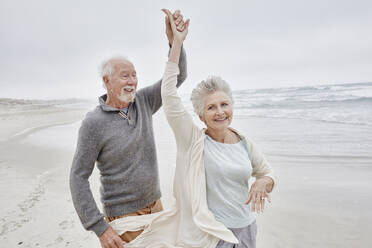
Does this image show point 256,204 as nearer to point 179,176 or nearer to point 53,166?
point 179,176

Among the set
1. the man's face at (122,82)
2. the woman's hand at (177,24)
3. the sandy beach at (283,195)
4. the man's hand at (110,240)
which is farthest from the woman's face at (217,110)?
the sandy beach at (283,195)

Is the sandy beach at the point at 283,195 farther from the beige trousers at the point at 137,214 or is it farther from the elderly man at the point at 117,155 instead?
the elderly man at the point at 117,155

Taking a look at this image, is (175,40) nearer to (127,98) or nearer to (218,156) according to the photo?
(127,98)

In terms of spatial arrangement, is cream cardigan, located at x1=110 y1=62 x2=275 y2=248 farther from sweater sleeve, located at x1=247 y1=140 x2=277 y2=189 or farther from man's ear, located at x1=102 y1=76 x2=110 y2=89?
man's ear, located at x1=102 y1=76 x2=110 y2=89

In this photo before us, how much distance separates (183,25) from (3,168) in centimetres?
706

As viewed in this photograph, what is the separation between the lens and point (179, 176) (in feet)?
6.15

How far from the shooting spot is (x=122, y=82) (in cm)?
188

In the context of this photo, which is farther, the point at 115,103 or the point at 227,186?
the point at 115,103

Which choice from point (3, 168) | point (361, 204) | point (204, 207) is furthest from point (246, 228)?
point (3, 168)

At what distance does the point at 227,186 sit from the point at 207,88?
2.26ft

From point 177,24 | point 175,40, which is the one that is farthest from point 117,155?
point 177,24

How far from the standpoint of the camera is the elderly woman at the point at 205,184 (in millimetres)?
1725

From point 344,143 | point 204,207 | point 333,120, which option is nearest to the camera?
point 204,207

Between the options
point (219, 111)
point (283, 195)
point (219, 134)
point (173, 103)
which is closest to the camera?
point (173, 103)
